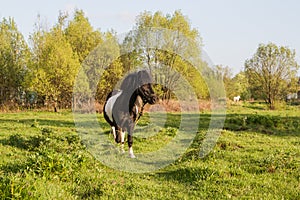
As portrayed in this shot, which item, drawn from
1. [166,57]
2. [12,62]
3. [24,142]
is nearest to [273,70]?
[166,57]

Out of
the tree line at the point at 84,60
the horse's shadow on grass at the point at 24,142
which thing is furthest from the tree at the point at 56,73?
the horse's shadow on grass at the point at 24,142

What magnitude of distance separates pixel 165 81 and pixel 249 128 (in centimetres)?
545

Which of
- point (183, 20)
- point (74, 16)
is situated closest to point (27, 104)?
point (74, 16)

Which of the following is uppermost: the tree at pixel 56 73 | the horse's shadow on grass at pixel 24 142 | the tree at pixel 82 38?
the tree at pixel 82 38

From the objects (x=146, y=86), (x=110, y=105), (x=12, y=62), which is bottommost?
(x=110, y=105)

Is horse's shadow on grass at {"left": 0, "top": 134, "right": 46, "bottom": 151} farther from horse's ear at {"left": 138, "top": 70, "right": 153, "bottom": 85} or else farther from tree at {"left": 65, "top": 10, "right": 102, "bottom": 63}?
tree at {"left": 65, "top": 10, "right": 102, "bottom": 63}

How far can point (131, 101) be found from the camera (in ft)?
33.7

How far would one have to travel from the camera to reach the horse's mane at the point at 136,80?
9.68m

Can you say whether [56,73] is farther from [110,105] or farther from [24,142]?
[110,105]

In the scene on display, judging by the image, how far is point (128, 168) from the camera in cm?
903

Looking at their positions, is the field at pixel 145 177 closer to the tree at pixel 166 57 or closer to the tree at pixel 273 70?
the tree at pixel 166 57

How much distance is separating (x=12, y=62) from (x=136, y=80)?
29489 millimetres

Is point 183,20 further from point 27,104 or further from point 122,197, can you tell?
point 122,197

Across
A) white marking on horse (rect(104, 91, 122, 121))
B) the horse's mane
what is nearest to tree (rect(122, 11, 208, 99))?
white marking on horse (rect(104, 91, 122, 121))
